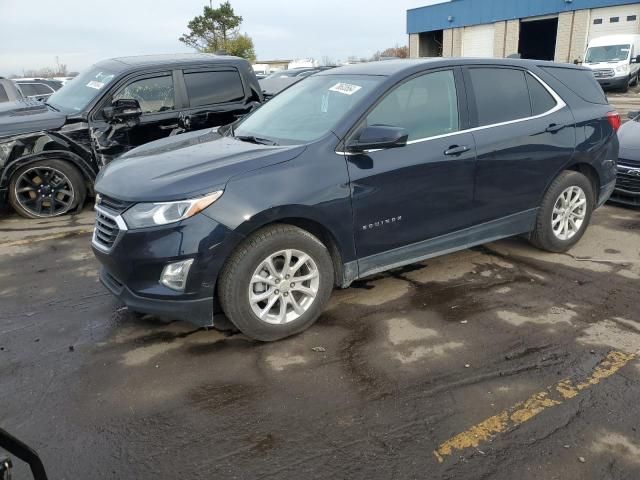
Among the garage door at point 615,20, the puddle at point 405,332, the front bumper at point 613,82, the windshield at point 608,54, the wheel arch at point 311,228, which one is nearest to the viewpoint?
the wheel arch at point 311,228

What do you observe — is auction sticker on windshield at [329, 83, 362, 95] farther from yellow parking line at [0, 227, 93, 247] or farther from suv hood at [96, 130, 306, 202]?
yellow parking line at [0, 227, 93, 247]

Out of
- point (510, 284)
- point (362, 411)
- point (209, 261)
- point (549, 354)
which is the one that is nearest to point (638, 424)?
point (549, 354)

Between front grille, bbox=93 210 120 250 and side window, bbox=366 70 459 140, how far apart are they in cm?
185

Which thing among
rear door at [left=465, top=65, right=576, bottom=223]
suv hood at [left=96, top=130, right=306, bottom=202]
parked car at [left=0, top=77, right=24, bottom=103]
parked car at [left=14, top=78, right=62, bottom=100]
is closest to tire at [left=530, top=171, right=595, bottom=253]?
rear door at [left=465, top=65, right=576, bottom=223]

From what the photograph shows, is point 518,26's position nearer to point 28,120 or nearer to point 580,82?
point 580,82

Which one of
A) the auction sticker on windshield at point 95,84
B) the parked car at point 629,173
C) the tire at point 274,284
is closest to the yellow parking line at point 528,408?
the tire at point 274,284

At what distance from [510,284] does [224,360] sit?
2450 millimetres

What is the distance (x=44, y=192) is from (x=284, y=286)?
447cm

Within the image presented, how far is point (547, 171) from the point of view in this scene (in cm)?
467

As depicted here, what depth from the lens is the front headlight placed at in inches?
127

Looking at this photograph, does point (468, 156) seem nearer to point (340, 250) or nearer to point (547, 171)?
point (547, 171)

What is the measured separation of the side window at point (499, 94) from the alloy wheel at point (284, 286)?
74.0 inches

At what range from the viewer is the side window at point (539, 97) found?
15.3 ft

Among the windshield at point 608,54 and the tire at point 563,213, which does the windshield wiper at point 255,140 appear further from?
the windshield at point 608,54
